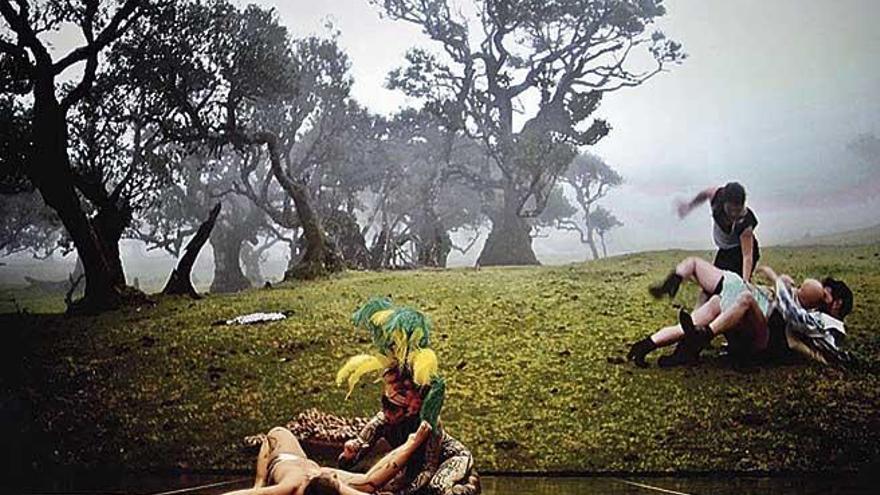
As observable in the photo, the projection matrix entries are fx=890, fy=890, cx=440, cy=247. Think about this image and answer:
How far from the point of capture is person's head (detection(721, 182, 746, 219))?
495 centimetres

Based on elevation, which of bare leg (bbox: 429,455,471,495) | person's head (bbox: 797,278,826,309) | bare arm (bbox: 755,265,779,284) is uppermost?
bare arm (bbox: 755,265,779,284)

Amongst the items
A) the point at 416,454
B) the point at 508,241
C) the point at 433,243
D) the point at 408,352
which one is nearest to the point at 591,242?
the point at 508,241

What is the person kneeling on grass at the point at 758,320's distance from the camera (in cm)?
466

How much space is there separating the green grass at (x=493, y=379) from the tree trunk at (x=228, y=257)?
0.36 ft

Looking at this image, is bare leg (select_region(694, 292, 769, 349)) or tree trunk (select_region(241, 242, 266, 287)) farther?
tree trunk (select_region(241, 242, 266, 287))

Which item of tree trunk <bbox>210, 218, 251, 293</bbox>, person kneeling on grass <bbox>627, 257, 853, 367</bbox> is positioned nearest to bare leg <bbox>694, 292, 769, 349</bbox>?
person kneeling on grass <bbox>627, 257, 853, 367</bbox>

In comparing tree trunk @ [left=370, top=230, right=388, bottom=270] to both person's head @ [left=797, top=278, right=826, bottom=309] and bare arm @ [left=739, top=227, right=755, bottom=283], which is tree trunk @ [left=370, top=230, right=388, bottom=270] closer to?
bare arm @ [left=739, top=227, right=755, bottom=283]

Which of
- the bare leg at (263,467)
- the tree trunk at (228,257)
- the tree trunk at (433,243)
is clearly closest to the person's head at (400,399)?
the bare leg at (263,467)

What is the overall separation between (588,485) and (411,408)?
1.23 meters

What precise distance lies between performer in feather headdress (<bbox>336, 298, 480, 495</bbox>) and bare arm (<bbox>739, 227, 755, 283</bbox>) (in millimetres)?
2000

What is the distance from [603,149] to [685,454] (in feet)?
6.20

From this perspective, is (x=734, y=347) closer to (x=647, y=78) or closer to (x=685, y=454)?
(x=685, y=454)

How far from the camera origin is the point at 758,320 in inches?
184

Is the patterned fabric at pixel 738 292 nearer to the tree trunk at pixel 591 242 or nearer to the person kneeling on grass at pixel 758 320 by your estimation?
the person kneeling on grass at pixel 758 320
